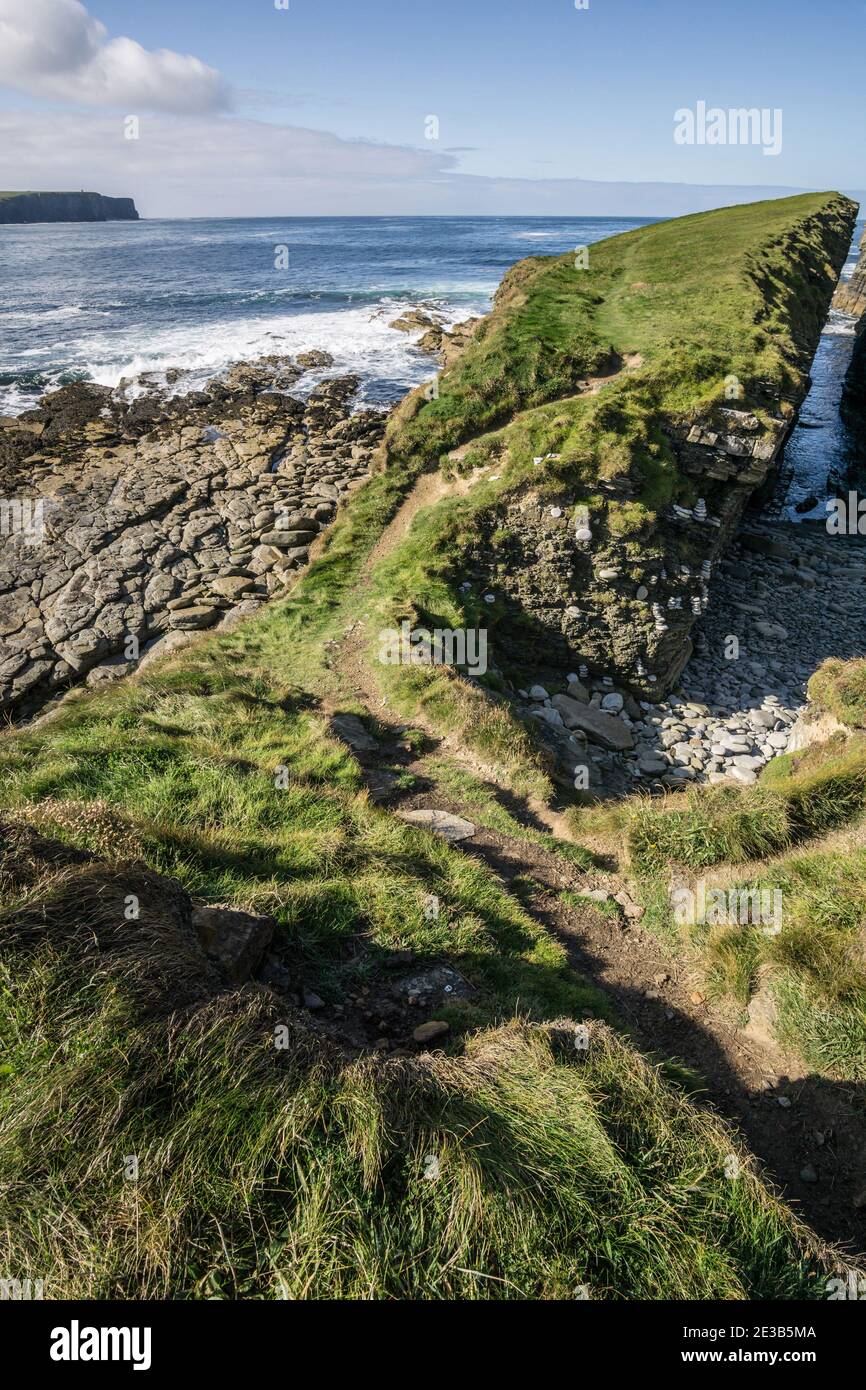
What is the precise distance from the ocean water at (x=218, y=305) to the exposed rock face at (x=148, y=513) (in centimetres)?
566

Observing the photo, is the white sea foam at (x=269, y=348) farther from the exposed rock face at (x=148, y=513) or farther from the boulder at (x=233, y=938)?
the boulder at (x=233, y=938)

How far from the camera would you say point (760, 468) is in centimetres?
2364

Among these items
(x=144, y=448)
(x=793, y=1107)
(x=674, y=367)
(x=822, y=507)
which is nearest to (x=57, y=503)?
(x=144, y=448)

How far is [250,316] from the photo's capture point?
58.8 metres

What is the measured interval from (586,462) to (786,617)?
10020mm

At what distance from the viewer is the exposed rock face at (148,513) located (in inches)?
883

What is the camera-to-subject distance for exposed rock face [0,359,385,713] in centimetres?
2244

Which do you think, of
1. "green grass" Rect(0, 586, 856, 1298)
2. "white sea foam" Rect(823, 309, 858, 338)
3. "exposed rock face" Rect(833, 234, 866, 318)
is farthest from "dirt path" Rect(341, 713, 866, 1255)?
"exposed rock face" Rect(833, 234, 866, 318)

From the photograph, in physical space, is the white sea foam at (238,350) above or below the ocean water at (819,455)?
above

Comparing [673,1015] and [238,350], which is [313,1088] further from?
[238,350]

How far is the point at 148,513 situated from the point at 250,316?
4045 cm

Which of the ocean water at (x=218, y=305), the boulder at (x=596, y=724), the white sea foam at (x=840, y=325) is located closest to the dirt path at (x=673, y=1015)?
the boulder at (x=596, y=724)

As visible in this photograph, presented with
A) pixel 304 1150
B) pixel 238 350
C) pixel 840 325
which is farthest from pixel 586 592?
pixel 840 325

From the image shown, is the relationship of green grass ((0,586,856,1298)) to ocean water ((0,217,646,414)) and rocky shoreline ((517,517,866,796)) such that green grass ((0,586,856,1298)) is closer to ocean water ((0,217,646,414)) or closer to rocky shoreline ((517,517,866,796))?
rocky shoreline ((517,517,866,796))
